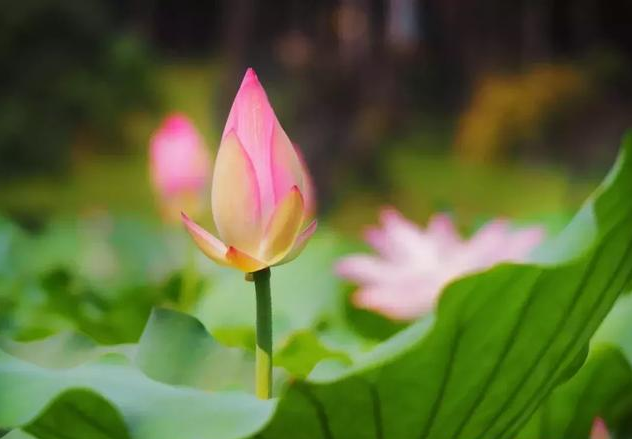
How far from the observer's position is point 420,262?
2.29ft

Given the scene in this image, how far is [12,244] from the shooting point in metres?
0.86

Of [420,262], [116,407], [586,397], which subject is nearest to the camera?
[116,407]

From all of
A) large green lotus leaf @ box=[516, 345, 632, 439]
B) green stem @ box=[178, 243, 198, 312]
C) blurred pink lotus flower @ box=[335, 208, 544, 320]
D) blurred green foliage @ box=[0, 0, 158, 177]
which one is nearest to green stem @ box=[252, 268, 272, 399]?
large green lotus leaf @ box=[516, 345, 632, 439]

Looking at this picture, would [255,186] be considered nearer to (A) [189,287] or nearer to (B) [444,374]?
(B) [444,374]

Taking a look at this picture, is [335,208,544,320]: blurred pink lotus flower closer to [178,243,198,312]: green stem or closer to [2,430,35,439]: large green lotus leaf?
[178,243,198,312]: green stem

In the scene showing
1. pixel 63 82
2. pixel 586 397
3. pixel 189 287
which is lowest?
pixel 63 82

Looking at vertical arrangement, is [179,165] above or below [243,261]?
below

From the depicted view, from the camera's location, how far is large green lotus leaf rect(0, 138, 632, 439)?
9.9 inches

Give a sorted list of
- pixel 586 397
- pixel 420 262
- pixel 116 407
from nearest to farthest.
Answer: pixel 116 407
pixel 586 397
pixel 420 262

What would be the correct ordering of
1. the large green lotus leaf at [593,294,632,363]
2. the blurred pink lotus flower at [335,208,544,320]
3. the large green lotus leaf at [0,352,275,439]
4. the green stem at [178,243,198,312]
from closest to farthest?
the large green lotus leaf at [0,352,275,439]
the large green lotus leaf at [593,294,632,363]
the blurred pink lotus flower at [335,208,544,320]
the green stem at [178,243,198,312]

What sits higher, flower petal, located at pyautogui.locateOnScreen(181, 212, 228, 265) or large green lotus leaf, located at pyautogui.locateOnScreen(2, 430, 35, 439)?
flower petal, located at pyautogui.locateOnScreen(181, 212, 228, 265)

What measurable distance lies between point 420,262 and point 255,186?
0.41 m

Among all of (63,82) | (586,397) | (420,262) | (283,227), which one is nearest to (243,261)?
(283,227)

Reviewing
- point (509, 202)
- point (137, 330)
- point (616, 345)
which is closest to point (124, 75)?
point (509, 202)
